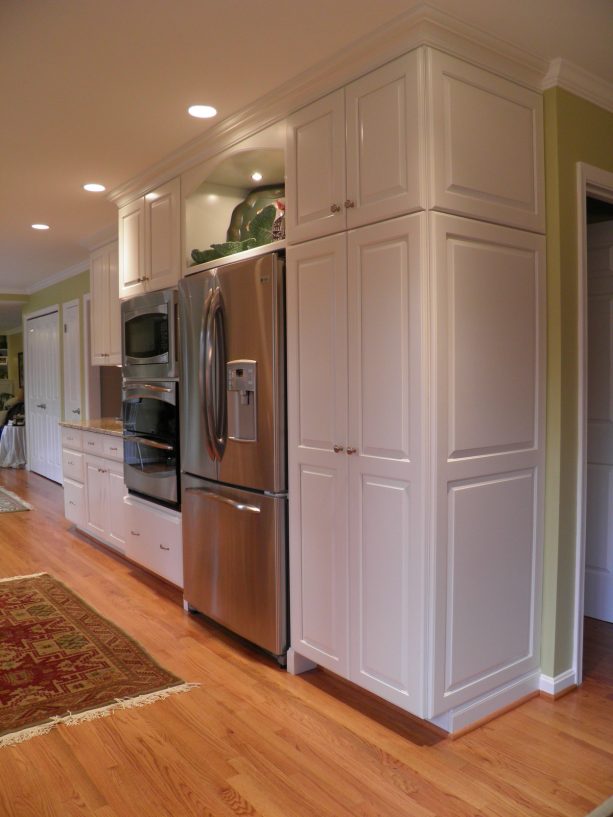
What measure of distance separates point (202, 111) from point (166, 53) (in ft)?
1.76

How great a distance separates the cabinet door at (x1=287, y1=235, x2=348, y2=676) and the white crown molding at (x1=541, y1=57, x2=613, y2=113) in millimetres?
1000

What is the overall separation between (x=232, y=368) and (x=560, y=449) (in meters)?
1.40

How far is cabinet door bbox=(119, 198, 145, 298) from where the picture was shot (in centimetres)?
384

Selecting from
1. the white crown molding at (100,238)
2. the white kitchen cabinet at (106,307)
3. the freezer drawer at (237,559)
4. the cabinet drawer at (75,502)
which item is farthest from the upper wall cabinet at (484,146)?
the cabinet drawer at (75,502)

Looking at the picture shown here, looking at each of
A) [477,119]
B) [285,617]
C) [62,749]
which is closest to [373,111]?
[477,119]

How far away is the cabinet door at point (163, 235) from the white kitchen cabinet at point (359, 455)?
1120 mm

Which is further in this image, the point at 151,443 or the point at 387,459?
the point at 151,443

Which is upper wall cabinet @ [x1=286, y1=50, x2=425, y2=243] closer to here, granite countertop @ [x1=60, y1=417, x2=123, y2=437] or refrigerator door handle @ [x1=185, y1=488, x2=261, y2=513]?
refrigerator door handle @ [x1=185, y1=488, x2=261, y2=513]

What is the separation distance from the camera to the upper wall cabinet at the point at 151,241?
11.5ft

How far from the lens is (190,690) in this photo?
2.62 meters

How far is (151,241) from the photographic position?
3.73 metres

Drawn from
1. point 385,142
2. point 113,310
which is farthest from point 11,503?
point 385,142

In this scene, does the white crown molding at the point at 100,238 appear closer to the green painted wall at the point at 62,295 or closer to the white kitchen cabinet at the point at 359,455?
the green painted wall at the point at 62,295

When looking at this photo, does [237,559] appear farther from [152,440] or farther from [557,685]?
[557,685]
